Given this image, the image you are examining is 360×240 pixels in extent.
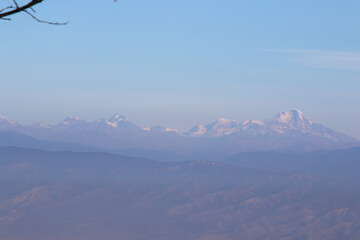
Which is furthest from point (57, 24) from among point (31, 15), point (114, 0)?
point (114, 0)

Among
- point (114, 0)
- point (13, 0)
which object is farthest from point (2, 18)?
point (114, 0)

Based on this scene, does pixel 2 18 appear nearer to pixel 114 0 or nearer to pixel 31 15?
pixel 31 15

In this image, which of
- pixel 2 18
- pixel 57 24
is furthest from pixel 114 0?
pixel 2 18

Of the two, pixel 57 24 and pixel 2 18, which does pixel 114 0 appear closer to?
pixel 57 24

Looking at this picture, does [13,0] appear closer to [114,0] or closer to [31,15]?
[31,15]
